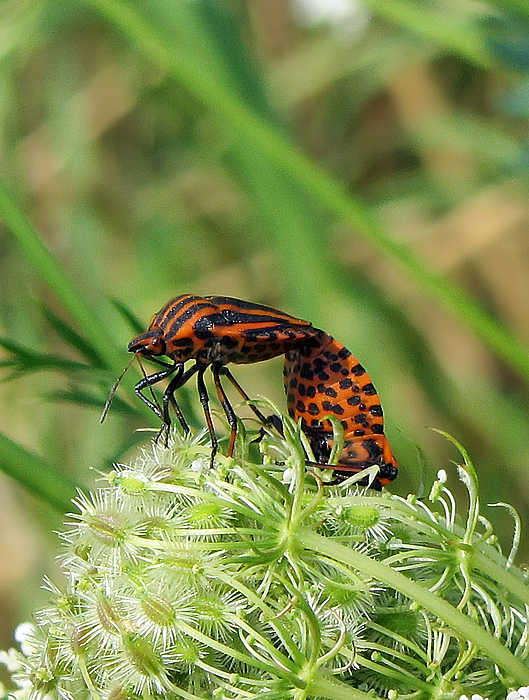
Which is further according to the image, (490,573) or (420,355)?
(420,355)

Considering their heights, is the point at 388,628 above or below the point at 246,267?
below

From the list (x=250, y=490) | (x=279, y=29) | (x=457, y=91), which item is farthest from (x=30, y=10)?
(x=250, y=490)

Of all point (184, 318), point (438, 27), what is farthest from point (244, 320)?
point (438, 27)

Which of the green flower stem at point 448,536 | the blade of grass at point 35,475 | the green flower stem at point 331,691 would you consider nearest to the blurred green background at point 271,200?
the blade of grass at point 35,475

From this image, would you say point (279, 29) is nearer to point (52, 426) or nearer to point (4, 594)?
point (52, 426)

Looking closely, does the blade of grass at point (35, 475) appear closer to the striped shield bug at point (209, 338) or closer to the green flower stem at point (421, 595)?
the striped shield bug at point (209, 338)

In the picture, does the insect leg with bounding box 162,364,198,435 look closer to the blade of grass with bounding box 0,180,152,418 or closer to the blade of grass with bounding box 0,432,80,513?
the blade of grass with bounding box 0,180,152,418
